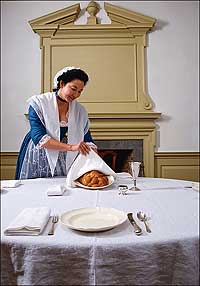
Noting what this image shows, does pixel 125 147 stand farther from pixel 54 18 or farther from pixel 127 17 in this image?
pixel 54 18

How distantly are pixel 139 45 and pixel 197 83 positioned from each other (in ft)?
1.57

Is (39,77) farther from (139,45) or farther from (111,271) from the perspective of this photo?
(111,271)

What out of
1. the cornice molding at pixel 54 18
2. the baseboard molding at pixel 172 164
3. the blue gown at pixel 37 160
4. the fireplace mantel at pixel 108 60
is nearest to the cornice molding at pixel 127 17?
the fireplace mantel at pixel 108 60

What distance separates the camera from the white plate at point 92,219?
0.40m

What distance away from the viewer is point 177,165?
191 cm

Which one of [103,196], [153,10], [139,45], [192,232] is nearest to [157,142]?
[139,45]

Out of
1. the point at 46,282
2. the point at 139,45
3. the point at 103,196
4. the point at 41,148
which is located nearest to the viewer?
the point at 46,282

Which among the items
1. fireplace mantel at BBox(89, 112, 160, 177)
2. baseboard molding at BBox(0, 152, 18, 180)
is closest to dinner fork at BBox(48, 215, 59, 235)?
fireplace mantel at BBox(89, 112, 160, 177)

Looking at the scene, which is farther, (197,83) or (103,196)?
(197,83)

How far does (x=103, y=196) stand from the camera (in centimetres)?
62

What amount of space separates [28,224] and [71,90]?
0.60m

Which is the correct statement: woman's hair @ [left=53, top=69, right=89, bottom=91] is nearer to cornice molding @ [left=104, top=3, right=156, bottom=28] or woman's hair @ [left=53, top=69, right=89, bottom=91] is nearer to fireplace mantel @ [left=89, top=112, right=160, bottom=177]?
fireplace mantel @ [left=89, top=112, right=160, bottom=177]

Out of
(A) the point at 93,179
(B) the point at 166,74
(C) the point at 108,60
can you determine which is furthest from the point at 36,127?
(B) the point at 166,74

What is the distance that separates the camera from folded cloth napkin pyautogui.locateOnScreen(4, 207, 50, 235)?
0.38 metres
